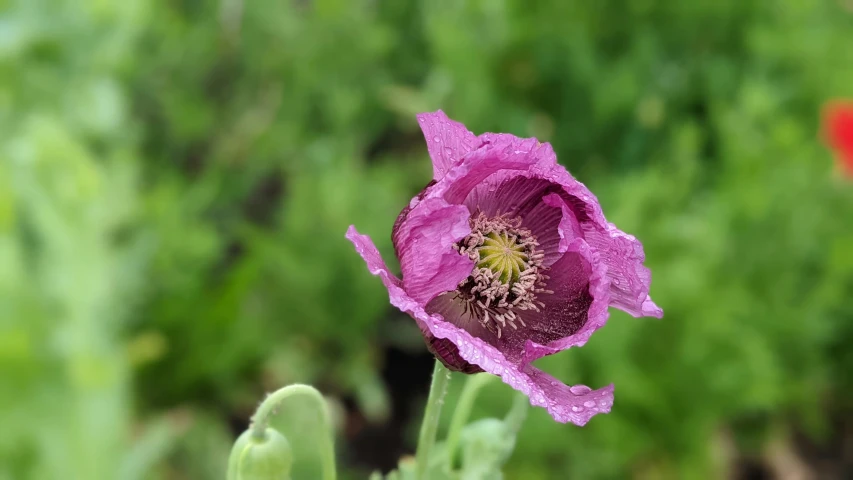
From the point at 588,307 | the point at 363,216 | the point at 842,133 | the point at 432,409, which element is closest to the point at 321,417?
the point at 432,409

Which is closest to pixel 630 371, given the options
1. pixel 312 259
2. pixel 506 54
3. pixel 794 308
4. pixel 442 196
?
pixel 794 308

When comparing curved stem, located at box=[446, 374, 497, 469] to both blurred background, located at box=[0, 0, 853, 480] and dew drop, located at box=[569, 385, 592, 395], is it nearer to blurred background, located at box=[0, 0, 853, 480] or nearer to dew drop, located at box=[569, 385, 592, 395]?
dew drop, located at box=[569, 385, 592, 395]

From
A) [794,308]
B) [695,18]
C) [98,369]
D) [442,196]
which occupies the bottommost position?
[442,196]

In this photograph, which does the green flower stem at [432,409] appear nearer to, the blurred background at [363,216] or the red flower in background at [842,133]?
the blurred background at [363,216]

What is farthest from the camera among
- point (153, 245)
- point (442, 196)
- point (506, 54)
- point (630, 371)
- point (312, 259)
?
point (506, 54)

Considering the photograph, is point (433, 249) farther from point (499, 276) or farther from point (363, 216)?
point (363, 216)

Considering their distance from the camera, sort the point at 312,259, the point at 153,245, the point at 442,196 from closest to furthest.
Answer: the point at 442,196 → the point at 153,245 → the point at 312,259

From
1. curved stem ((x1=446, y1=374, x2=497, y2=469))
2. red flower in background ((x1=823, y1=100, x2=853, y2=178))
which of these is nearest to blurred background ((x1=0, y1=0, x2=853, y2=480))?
red flower in background ((x1=823, y1=100, x2=853, y2=178))

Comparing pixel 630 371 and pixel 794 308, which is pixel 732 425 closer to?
pixel 794 308
